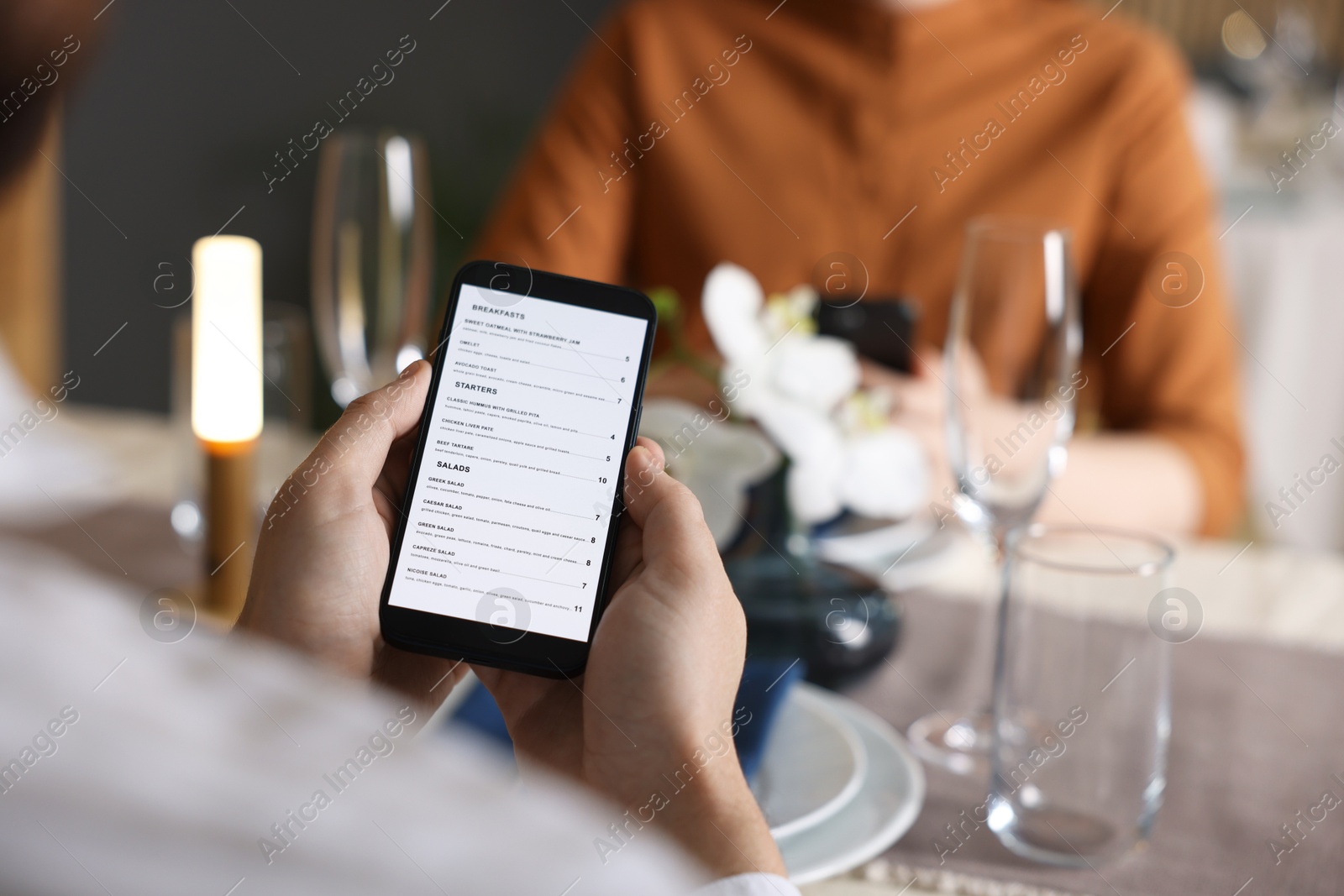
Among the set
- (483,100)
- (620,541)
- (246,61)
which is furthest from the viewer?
(483,100)

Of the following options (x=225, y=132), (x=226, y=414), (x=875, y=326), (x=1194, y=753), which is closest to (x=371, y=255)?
(x=226, y=414)

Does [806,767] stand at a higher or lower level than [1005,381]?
lower

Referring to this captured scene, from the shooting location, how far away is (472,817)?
176 mm

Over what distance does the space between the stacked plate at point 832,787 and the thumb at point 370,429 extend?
204 mm

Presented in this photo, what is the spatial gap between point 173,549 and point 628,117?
733mm

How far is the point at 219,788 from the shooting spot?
16 cm

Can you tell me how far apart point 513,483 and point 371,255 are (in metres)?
0.37

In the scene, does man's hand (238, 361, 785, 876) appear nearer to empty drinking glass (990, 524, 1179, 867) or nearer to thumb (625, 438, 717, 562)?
thumb (625, 438, 717, 562)

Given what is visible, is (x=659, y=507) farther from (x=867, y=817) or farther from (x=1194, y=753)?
(x=1194, y=753)

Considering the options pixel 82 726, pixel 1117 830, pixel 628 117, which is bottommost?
pixel 1117 830

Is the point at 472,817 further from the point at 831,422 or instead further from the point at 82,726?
the point at 831,422

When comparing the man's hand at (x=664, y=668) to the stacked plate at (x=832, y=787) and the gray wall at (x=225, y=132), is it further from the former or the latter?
the gray wall at (x=225, y=132)

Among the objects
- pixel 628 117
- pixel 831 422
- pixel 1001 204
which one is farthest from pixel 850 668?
pixel 628 117

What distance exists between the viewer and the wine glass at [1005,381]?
21.8 inches
